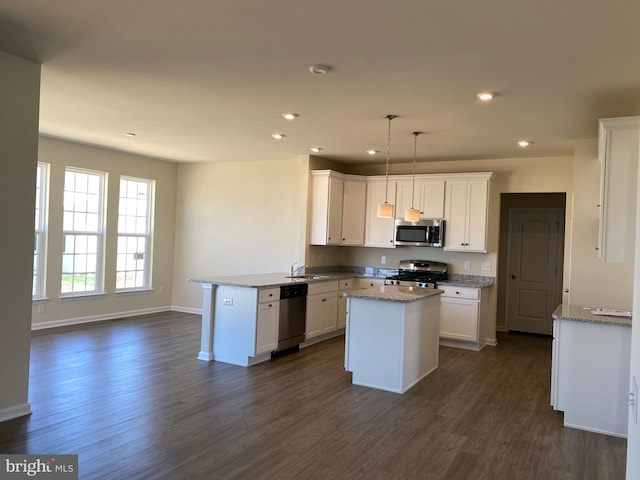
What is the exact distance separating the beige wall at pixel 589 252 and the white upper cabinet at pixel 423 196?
1968mm

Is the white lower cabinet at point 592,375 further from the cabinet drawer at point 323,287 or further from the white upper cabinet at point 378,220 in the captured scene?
the white upper cabinet at point 378,220

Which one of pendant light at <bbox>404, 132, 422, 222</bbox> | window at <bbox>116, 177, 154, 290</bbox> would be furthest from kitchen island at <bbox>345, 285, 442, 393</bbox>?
window at <bbox>116, 177, 154, 290</bbox>

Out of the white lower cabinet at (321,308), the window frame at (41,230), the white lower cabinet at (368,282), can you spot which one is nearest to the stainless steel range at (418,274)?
the white lower cabinet at (368,282)

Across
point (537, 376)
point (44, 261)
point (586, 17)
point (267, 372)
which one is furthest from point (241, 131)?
point (537, 376)

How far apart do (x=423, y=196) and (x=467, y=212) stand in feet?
2.24

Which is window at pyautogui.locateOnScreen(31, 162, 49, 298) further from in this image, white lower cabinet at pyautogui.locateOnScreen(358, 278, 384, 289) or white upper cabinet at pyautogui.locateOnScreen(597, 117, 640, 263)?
white upper cabinet at pyautogui.locateOnScreen(597, 117, 640, 263)

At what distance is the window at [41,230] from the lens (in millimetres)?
6605

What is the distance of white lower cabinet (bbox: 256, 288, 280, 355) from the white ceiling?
192 cm

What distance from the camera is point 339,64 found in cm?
338

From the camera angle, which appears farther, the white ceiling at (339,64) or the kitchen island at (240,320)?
the kitchen island at (240,320)

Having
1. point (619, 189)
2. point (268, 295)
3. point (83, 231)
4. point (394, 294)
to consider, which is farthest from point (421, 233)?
point (83, 231)

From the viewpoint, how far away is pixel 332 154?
7074 millimetres

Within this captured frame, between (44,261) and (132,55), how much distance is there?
4438 mm

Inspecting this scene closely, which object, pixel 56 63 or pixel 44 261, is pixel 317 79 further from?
pixel 44 261
